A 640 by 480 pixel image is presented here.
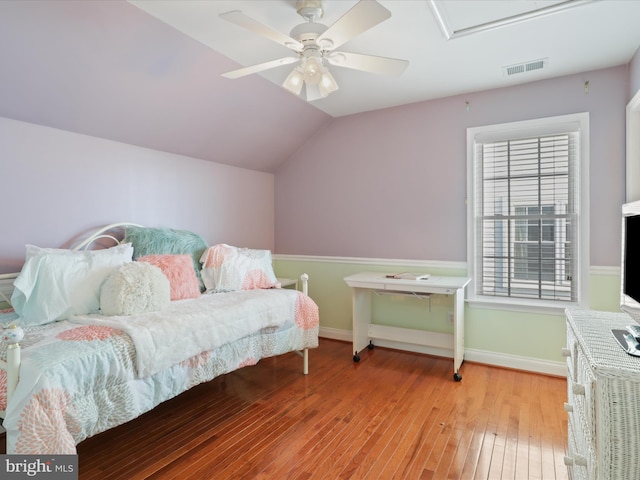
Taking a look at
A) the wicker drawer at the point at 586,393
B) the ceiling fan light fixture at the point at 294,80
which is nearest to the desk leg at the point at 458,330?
the wicker drawer at the point at 586,393

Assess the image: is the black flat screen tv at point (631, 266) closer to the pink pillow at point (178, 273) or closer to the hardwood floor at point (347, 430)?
the hardwood floor at point (347, 430)

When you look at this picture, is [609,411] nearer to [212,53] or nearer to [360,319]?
[360,319]

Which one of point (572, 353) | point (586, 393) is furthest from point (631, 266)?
point (586, 393)

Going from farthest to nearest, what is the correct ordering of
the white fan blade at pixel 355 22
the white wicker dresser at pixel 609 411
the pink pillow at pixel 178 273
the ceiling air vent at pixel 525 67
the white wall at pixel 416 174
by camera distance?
1. the white wall at pixel 416 174
2. the ceiling air vent at pixel 525 67
3. the pink pillow at pixel 178 273
4. the white fan blade at pixel 355 22
5. the white wicker dresser at pixel 609 411

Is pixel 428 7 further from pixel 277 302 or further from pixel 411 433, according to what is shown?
pixel 411 433

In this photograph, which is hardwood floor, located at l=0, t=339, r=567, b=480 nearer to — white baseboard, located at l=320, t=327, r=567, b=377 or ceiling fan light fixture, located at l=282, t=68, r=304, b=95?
white baseboard, located at l=320, t=327, r=567, b=377

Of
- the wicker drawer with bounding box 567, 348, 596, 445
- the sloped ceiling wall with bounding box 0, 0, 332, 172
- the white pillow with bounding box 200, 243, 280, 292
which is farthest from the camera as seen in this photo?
the white pillow with bounding box 200, 243, 280, 292

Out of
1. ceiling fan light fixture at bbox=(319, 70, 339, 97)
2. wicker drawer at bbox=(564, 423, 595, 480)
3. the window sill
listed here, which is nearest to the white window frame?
the window sill

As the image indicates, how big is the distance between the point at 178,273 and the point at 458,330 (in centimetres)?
231

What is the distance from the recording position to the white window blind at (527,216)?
3.09 meters

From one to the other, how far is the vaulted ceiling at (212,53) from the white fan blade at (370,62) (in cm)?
29

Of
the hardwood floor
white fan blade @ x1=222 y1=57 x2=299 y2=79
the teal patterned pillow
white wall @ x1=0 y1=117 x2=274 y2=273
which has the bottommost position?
the hardwood floor

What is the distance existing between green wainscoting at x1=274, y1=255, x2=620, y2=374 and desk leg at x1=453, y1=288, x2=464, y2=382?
238 millimetres

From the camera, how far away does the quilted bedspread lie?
138 cm
